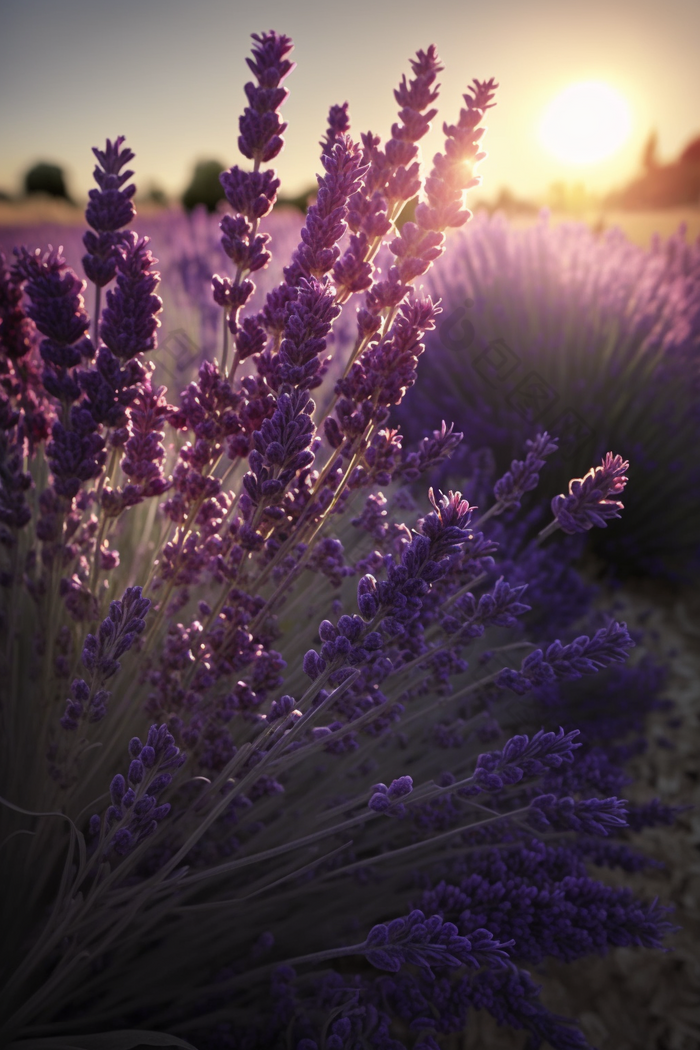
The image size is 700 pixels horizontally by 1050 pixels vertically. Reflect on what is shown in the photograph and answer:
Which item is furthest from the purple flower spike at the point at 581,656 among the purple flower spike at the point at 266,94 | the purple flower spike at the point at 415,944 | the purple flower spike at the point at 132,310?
the purple flower spike at the point at 266,94

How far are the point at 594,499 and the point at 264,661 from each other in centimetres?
51

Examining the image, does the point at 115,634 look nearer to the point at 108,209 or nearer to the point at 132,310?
the point at 132,310

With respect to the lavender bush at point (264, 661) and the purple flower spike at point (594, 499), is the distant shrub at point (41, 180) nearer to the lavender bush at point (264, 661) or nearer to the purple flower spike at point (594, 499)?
the lavender bush at point (264, 661)

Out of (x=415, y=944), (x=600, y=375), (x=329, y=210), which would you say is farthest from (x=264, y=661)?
(x=600, y=375)

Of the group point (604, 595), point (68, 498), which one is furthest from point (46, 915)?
point (604, 595)

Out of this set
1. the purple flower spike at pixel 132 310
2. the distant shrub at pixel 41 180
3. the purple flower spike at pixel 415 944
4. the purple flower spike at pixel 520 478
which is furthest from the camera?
the distant shrub at pixel 41 180

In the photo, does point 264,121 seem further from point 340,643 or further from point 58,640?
point 58,640

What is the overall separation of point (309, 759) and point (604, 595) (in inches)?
77.3

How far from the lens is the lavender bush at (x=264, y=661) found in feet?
2.80

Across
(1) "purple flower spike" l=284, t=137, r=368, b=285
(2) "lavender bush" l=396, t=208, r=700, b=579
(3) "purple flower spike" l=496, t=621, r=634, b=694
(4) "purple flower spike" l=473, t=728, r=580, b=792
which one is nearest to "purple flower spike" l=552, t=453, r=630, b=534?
(3) "purple flower spike" l=496, t=621, r=634, b=694

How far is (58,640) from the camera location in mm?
1180

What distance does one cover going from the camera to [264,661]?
1.07 m

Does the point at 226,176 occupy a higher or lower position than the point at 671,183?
lower

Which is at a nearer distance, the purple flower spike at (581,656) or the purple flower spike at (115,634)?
the purple flower spike at (115,634)
